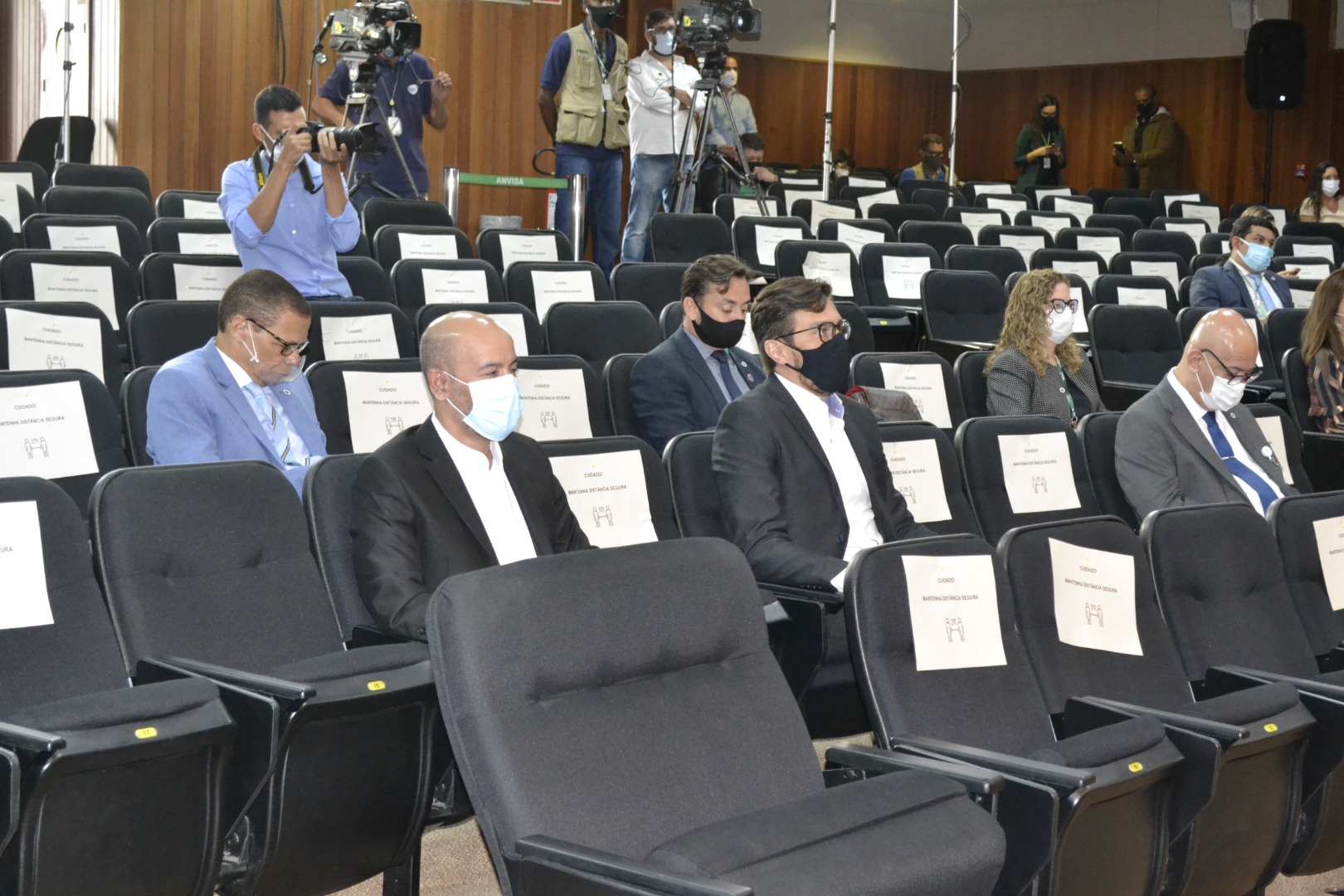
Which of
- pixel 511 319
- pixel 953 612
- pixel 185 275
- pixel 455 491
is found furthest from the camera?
pixel 185 275

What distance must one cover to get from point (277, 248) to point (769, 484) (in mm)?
2543

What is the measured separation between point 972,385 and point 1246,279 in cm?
310

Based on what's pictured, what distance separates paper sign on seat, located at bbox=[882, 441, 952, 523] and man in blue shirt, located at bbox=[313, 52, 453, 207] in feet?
13.0

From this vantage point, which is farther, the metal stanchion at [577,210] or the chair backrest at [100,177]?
the metal stanchion at [577,210]

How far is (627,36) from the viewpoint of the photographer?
12.5 meters

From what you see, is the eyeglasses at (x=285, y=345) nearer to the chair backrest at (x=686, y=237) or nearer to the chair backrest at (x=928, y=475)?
the chair backrest at (x=928, y=475)

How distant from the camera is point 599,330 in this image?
4.99m

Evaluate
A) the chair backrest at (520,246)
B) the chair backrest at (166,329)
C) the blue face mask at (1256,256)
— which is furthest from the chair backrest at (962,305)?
the chair backrest at (166,329)

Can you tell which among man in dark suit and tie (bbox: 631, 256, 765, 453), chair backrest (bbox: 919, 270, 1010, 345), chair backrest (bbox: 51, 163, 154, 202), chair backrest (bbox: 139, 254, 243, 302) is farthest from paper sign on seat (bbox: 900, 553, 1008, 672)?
chair backrest (bbox: 51, 163, 154, 202)

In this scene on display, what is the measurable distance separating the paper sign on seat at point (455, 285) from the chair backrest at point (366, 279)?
19cm

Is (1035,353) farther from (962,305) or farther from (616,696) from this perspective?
(616,696)

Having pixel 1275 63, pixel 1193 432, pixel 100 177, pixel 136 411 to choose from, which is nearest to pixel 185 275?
pixel 136 411

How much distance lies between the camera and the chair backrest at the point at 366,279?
5.58m

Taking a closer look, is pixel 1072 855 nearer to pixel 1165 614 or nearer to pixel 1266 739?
pixel 1266 739
